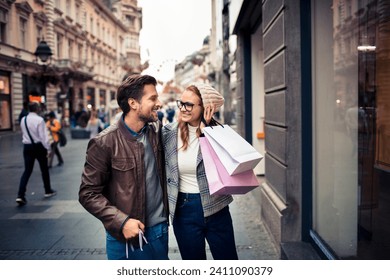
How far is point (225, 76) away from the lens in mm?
16703

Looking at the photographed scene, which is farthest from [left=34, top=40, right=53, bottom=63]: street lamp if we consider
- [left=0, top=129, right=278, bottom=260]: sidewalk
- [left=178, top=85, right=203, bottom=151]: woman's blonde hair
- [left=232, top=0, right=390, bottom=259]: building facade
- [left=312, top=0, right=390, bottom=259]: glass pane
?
[left=178, top=85, right=203, bottom=151]: woman's blonde hair

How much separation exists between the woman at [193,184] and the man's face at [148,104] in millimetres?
282

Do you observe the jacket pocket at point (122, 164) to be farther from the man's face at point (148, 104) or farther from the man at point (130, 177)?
the man's face at point (148, 104)

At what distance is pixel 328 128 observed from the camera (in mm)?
3422

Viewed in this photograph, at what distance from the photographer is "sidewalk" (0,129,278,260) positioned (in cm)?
387

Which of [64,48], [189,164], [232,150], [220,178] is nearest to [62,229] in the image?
[189,164]

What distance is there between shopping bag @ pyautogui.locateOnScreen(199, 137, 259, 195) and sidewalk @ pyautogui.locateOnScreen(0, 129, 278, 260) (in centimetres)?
175

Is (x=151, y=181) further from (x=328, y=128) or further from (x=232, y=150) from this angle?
(x=328, y=128)

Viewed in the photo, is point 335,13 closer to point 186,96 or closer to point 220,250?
point 186,96

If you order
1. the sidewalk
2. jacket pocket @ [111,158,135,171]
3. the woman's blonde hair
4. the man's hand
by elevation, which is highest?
the woman's blonde hair

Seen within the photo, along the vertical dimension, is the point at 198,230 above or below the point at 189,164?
below

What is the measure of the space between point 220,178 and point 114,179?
0.56 m

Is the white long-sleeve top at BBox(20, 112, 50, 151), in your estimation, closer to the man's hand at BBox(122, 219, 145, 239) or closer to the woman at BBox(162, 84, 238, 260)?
the woman at BBox(162, 84, 238, 260)

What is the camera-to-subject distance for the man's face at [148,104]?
2115 mm
